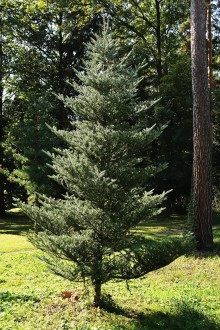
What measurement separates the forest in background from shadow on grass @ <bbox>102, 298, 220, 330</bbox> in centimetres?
1059

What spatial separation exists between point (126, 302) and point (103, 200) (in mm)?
2242

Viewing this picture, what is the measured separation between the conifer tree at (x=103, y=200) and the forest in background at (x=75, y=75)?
1037 cm

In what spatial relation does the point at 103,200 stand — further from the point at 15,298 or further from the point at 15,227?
the point at 15,227

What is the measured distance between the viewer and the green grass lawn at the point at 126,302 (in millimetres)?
5707

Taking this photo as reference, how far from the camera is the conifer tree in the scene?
569cm

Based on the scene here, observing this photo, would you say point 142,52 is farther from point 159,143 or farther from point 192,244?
point 192,244

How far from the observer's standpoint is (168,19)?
26.4 m

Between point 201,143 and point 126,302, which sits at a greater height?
point 201,143

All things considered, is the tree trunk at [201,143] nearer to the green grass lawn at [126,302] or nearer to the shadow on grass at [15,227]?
the green grass lawn at [126,302]

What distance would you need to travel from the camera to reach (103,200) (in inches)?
230

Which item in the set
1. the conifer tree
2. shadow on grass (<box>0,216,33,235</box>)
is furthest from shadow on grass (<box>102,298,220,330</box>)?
shadow on grass (<box>0,216,33,235</box>)

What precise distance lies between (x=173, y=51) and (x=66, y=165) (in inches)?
953

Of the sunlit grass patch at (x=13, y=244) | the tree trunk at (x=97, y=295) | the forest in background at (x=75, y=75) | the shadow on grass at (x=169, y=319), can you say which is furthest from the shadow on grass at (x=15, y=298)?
the forest in background at (x=75, y=75)

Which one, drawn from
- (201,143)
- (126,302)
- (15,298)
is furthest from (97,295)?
(201,143)
